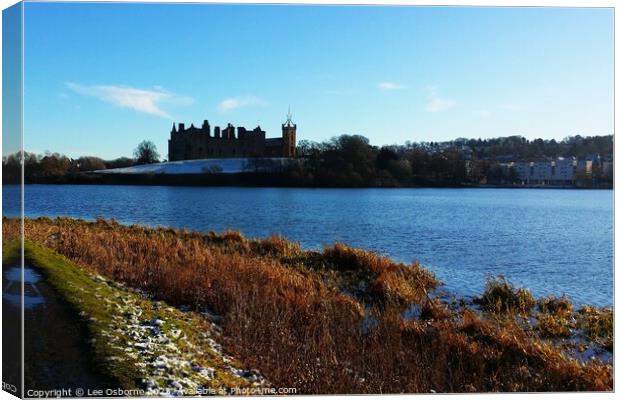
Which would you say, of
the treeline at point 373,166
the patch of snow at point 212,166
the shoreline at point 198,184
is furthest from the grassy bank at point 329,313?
the treeline at point 373,166

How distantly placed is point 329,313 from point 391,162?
7.55 ft

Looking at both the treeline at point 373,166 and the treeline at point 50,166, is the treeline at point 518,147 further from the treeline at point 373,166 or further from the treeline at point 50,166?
the treeline at point 50,166

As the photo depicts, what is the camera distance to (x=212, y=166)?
8555 mm

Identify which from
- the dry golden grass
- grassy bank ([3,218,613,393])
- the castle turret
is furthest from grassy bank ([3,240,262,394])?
the dry golden grass

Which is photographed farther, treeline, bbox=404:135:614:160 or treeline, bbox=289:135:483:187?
treeline, bbox=289:135:483:187

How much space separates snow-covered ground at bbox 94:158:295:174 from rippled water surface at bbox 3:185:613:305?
282mm

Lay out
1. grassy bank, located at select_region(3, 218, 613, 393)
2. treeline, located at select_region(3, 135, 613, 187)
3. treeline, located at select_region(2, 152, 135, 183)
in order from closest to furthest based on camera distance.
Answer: treeline, located at select_region(2, 152, 135, 183)
grassy bank, located at select_region(3, 218, 613, 393)
treeline, located at select_region(3, 135, 613, 187)

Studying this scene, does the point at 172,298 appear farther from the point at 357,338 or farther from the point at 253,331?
the point at 357,338

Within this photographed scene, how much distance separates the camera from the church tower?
7.83 m

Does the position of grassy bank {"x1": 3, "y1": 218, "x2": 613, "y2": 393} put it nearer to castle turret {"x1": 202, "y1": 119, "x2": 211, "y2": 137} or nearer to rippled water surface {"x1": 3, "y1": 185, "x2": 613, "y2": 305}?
rippled water surface {"x1": 3, "y1": 185, "x2": 613, "y2": 305}

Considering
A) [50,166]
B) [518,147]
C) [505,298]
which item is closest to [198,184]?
[50,166]

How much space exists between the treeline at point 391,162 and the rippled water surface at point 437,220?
0.51 ft

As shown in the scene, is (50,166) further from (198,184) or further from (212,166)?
(212,166)

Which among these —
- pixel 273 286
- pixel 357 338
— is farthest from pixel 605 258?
pixel 273 286
